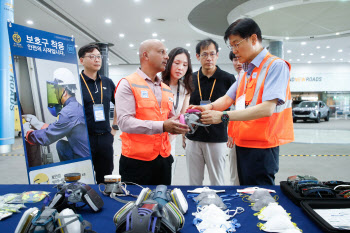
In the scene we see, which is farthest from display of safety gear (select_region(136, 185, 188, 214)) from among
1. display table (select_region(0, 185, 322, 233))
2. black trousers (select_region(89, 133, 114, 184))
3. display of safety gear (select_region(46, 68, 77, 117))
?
black trousers (select_region(89, 133, 114, 184))

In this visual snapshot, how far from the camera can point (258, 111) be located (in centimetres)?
Result: 154

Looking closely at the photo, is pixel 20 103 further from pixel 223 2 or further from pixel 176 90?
pixel 223 2

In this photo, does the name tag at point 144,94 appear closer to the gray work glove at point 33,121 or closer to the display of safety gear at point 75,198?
the display of safety gear at point 75,198

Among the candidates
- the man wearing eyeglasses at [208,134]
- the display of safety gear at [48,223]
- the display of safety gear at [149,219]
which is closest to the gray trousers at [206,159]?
the man wearing eyeglasses at [208,134]

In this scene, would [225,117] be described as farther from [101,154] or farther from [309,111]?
[309,111]

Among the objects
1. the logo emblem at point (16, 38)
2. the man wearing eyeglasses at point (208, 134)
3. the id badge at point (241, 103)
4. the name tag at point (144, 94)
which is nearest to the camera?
the id badge at point (241, 103)

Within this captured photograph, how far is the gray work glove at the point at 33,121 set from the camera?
2.07 m

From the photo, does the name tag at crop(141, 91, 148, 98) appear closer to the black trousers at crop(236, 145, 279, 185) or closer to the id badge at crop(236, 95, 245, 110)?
the id badge at crop(236, 95, 245, 110)

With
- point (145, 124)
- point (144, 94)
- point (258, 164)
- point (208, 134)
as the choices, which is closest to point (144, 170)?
point (145, 124)

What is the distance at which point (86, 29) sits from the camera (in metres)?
10.9

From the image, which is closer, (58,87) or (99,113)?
(58,87)

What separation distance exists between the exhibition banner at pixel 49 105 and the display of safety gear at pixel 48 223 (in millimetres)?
1313

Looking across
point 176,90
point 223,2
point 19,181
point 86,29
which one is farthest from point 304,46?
point 19,181

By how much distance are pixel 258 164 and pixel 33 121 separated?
184 centimetres
